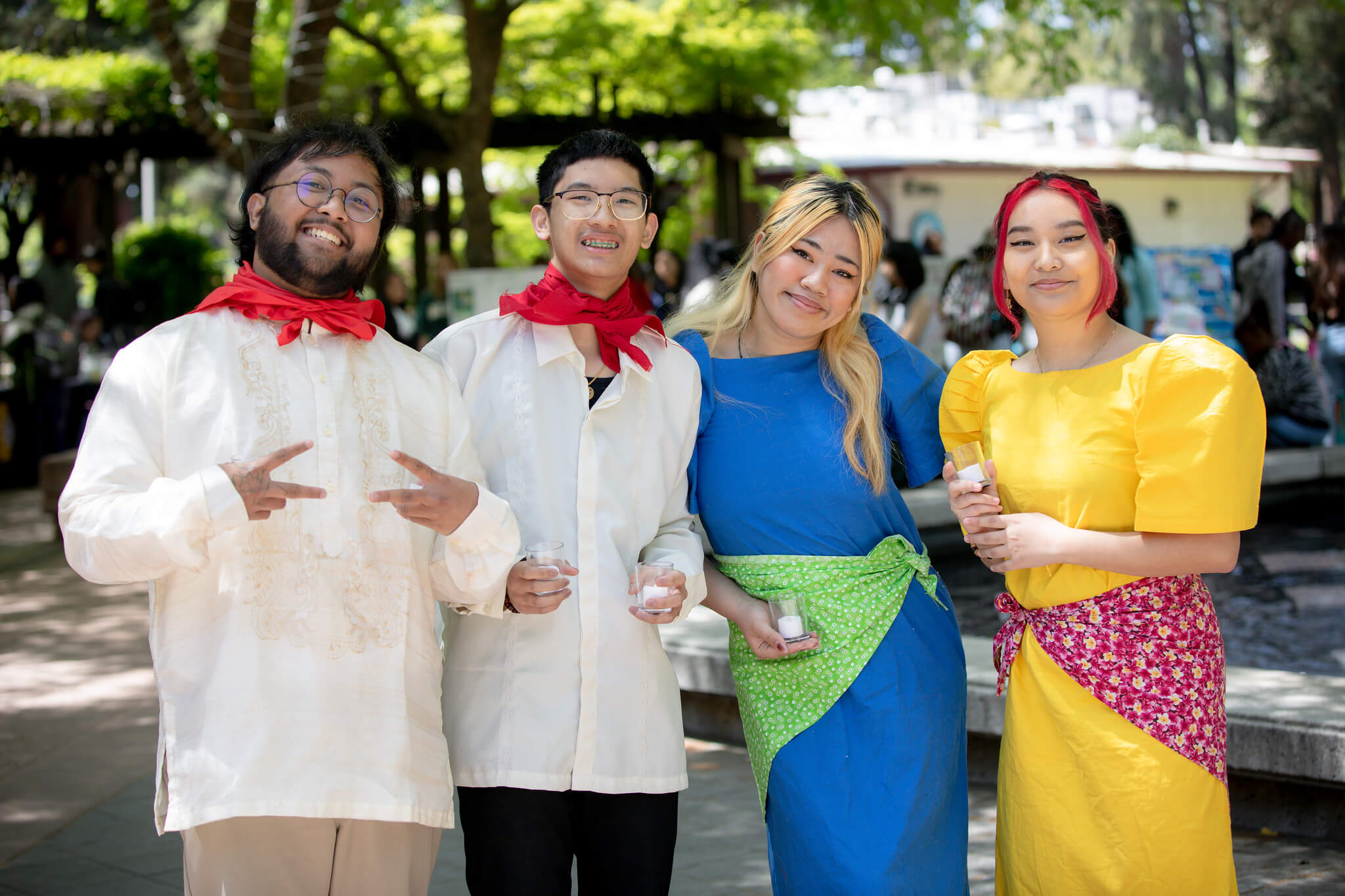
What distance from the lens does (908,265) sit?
8.54 m

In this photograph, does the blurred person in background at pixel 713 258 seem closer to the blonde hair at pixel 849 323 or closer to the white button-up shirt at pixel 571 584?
the blonde hair at pixel 849 323

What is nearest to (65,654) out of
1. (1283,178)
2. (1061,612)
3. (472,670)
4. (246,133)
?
(246,133)

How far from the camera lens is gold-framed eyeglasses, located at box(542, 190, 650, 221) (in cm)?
279

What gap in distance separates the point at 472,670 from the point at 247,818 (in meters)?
0.53

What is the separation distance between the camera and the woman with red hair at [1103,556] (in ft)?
8.34

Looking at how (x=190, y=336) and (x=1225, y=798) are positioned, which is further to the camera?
(x=1225, y=798)

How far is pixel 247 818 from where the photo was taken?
232 centimetres

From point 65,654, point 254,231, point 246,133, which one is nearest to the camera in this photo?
point 254,231

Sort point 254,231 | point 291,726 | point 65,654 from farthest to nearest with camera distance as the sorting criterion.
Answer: point 65,654 → point 254,231 → point 291,726

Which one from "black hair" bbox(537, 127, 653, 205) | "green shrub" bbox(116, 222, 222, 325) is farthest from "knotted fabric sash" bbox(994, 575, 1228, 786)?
"green shrub" bbox(116, 222, 222, 325)

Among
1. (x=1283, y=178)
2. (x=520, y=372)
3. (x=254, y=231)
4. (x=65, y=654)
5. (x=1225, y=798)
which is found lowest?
(x=65, y=654)

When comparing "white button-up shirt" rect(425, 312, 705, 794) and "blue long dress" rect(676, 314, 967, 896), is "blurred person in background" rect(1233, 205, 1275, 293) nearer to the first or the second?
"blue long dress" rect(676, 314, 967, 896)

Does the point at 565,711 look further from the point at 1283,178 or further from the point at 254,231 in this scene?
the point at 1283,178

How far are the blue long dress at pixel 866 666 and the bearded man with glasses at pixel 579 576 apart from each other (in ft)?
0.54
